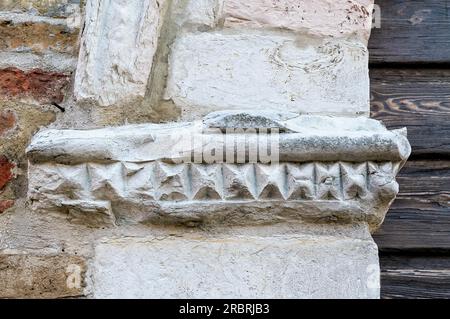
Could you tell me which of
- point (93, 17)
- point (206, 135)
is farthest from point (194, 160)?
point (93, 17)

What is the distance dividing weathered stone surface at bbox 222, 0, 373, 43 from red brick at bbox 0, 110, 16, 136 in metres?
0.40

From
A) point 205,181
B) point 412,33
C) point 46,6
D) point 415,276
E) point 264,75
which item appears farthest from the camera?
point 412,33

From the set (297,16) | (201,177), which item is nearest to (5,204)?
(201,177)

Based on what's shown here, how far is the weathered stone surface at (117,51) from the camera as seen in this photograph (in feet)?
4.04

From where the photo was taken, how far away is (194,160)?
A: 3.80 feet

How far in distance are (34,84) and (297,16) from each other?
0.47 m

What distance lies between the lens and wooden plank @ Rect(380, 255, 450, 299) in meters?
1.56

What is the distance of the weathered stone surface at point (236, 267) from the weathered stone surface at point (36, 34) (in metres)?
0.40

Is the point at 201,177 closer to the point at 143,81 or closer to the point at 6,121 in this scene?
the point at 143,81

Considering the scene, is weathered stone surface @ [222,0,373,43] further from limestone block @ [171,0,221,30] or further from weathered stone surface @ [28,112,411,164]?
weathered stone surface @ [28,112,411,164]

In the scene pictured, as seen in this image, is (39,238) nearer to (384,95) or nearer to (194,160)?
(194,160)

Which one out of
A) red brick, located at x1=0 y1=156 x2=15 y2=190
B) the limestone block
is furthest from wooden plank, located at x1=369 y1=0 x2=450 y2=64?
red brick, located at x1=0 y1=156 x2=15 y2=190

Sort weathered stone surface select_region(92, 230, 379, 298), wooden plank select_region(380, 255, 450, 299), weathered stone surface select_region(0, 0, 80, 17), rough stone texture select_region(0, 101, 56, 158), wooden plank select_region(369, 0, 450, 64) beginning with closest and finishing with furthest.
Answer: weathered stone surface select_region(92, 230, 379, 298) < rough stone texture select_region(0, 101, 56, 158) < weathered stone surface select_region(0, 0, 80, 17) < wooden plank select_region(380, 255, 450, 299) < wooden plank select_region(369, 0, 450, 64)

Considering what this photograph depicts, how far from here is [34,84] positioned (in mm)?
1297
